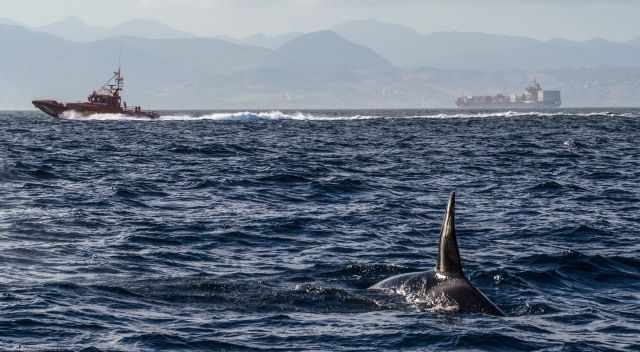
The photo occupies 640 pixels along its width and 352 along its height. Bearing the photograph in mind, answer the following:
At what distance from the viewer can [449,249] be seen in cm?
1405

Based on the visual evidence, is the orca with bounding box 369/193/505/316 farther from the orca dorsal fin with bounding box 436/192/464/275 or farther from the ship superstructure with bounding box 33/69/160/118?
the ship superstructure with bounding box 33/69/160/118

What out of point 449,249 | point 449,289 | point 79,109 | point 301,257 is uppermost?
point 79,109

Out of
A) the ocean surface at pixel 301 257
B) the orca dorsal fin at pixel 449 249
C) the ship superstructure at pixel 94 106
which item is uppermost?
the ship superstructure at pixel 94 106

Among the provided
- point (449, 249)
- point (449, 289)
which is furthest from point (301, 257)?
point (449, 249)

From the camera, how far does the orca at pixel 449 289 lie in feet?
46.0

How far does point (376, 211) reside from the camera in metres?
26.0

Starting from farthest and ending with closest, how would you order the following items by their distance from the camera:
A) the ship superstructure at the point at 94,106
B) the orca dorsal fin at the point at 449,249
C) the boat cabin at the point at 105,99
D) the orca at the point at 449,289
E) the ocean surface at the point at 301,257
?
the boat cabin at the point at 105,99 < the ship superstructure at the point at 94,106 < the orca at the point at 449,289 < the orca dorsal fin at the point at 449,249 < the ocean surface at the point at 301,257

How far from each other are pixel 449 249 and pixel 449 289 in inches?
25.2

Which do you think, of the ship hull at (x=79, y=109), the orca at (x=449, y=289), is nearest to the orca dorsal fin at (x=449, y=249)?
the orca at (x=449, y=289)

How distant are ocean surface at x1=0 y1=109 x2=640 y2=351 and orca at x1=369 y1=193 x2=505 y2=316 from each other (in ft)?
0.89

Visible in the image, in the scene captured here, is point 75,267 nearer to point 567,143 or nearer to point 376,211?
point 376,211

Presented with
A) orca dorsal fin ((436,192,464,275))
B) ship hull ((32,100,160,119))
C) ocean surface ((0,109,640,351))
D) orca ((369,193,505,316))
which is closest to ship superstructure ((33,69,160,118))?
ship hull ((32,100,160,119))

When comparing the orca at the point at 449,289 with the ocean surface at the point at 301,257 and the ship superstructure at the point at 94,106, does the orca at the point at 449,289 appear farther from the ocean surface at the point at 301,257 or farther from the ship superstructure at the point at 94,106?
the ship superstructure at the point at 94,106

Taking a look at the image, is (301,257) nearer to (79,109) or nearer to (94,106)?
(79,109)
